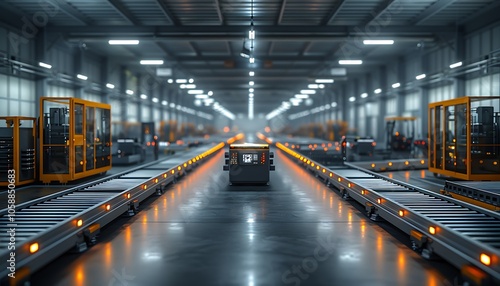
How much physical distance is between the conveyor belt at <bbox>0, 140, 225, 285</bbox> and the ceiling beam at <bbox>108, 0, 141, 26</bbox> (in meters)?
8.18

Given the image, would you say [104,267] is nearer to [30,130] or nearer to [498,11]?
[30,130]

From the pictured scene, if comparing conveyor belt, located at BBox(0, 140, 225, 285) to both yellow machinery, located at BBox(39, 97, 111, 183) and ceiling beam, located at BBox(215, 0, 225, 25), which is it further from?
ceiling beam, located at BBox(215, 0, 225, 25)

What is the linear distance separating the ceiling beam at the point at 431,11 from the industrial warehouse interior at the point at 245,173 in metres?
0.11

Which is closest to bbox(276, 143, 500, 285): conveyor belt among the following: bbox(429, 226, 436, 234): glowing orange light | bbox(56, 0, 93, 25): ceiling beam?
bbox(429, 226, 436, 234): glowing orange light

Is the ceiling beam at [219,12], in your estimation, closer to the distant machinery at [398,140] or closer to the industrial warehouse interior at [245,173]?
the industrial warehouse interior at [245,173]

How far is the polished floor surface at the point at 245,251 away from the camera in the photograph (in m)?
5.41

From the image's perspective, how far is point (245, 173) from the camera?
13992 mm

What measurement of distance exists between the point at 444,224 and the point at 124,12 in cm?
1557

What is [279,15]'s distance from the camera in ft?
62.4

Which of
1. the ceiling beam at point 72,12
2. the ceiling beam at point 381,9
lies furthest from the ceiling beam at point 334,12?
the ceiling beam at point 72,12

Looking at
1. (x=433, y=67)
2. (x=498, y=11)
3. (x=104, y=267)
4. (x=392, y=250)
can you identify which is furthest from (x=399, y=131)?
(x=104, y=267)

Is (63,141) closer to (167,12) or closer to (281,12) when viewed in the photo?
(167,12)

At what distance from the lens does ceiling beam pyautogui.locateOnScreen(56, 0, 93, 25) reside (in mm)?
17795

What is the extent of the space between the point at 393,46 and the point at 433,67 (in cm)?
271
